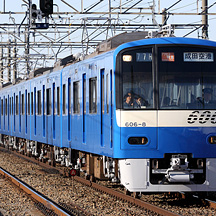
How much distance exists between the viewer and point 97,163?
40.9ft

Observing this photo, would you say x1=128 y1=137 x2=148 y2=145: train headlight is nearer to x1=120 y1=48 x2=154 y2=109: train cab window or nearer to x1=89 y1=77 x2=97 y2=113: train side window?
x1=120 y1=48 x2=154 y2=109: train cab window

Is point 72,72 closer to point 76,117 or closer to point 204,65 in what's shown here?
point 76,117

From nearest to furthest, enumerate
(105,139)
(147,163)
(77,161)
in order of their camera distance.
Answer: (147,163) < (105,139) < (77,161)

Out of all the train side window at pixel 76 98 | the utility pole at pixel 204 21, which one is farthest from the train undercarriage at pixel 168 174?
the utility pole at pixel 204 21

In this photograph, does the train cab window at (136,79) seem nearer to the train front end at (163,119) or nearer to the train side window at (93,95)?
the train front end at (163,119)

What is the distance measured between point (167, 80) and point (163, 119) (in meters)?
0.64

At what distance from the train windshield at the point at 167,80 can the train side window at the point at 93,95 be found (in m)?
1.90

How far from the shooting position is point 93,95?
38.4 ft

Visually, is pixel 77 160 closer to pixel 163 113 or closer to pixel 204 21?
pixel 163 113

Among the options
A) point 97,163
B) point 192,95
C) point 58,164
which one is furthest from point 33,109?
point 192,95

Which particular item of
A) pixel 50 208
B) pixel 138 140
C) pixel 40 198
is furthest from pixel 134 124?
pixel 40 198

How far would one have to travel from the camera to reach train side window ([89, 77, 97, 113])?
11531 mm

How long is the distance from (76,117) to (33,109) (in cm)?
737

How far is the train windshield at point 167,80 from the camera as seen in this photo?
9609mm
